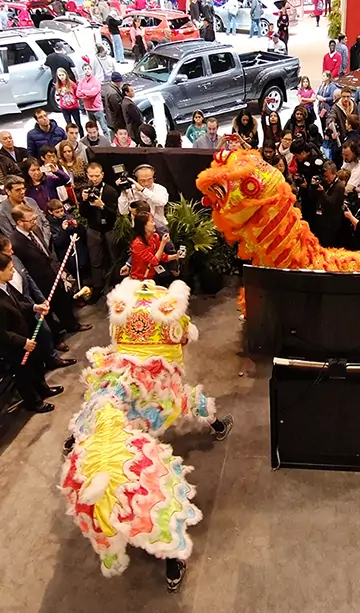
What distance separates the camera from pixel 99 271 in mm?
6082

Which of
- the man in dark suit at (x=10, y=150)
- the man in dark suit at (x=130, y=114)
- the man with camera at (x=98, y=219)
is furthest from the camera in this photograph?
the man in dark suit at (x=130, y=114)

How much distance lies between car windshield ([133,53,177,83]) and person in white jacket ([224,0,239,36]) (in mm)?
9875

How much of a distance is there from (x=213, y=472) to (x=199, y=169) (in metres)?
3.37

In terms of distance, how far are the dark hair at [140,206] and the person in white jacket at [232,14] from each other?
16.5 metres

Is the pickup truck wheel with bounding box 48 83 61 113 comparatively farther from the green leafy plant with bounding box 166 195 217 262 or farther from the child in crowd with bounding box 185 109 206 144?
the green leafy plant with bounding box 166 195 217 262

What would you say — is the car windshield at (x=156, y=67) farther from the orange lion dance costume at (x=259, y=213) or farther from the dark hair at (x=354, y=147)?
the orange lion dance costume at (x=259, y=213)

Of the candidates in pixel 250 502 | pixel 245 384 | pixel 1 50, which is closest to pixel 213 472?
pixel 250 502

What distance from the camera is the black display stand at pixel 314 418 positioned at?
145 inches

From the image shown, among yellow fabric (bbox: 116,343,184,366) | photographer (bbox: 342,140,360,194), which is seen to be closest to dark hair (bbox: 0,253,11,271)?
yellow fabric (bbox: 116,343,184,366)

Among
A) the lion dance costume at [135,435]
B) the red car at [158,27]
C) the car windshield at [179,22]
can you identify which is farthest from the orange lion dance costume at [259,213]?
the car windshield at [179,22]

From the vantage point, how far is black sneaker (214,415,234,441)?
431cm

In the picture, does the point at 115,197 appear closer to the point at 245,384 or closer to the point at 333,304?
the point at 245,384

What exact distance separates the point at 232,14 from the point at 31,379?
706 inches

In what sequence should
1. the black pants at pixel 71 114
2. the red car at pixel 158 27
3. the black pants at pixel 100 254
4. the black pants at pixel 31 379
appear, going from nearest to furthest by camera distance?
the black pants at pixel 31 379 → the black pants at pixel 100 254 → the black pants at pixel 71 114 → the red car at pixel 158 27
